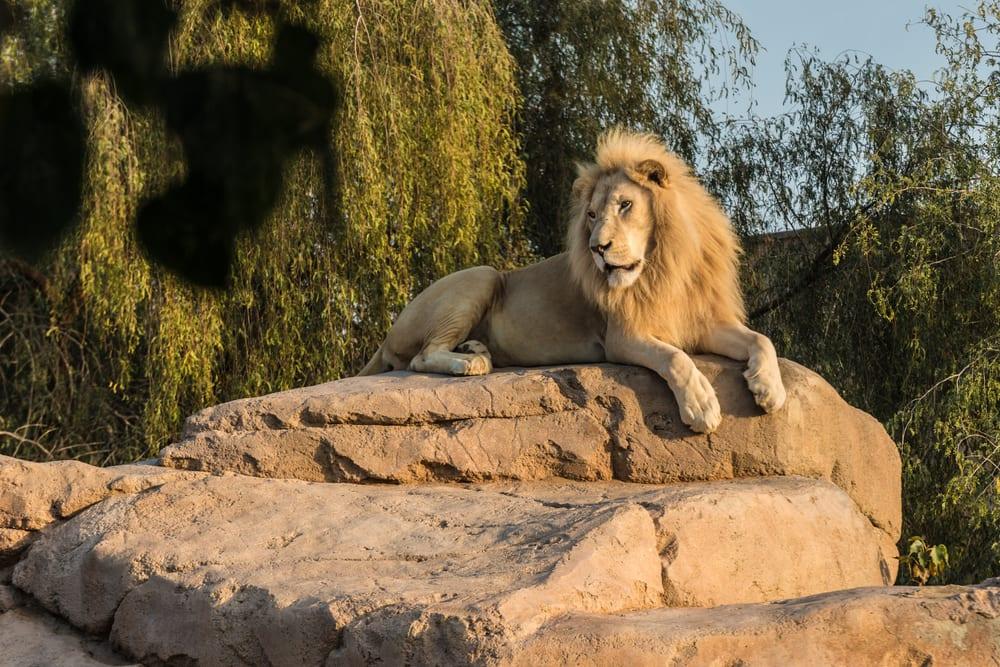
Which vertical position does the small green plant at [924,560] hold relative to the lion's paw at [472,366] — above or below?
below

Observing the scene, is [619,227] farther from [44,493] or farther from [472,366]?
[44,493]

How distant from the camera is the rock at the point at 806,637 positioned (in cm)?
334

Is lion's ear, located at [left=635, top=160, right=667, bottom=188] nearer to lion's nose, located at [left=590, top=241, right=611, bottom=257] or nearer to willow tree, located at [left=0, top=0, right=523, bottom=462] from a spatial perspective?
lion's nose, located at [left=590, top=241, right=611, bottom=257]

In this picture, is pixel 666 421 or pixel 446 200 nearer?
pixel 666 421

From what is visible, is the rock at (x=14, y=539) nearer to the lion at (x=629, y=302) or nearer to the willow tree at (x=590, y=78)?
the lion at (x=629, y=302)

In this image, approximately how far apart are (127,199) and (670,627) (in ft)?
16.8

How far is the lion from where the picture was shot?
535 cm

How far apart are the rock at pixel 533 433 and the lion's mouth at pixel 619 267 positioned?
45 centimetres

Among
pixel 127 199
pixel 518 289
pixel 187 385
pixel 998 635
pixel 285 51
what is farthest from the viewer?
pixel 187 385

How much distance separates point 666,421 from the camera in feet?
17.6

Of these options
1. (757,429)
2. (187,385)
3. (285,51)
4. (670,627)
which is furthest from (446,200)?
(285,51)

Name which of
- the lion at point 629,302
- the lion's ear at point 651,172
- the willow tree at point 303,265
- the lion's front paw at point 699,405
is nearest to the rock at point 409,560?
the lion's front paw at point 699,405

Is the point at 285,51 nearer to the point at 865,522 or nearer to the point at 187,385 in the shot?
the point at 865,522

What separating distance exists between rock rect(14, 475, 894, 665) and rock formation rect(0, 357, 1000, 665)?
0.01 meters
